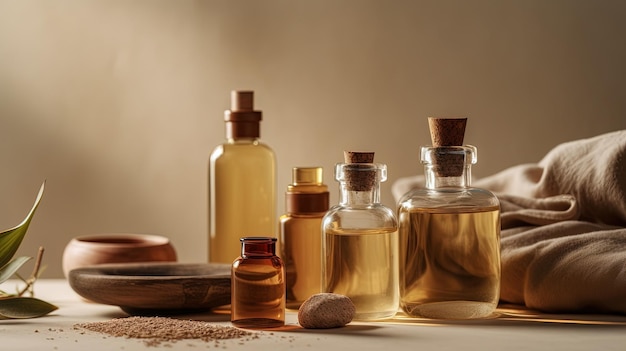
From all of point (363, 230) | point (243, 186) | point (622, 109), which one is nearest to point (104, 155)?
point (243, 186)

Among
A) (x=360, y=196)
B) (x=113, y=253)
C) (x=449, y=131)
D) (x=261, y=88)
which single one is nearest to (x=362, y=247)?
(x=360, y=196)

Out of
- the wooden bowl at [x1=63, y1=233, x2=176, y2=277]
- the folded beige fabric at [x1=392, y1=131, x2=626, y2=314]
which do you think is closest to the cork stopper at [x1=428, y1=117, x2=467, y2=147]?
the folded beige fabric at [x1=392, y1=131, x2=626, y2=314]

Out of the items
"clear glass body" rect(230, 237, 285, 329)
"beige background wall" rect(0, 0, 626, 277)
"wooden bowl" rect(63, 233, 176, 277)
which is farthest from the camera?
"beige background wall" rect(0, 0, 626, 277)

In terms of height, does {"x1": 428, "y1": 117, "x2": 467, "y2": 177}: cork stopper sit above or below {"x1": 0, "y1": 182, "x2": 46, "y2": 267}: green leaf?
above

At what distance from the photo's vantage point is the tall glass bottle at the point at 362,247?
985mm

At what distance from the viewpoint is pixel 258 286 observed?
95cm

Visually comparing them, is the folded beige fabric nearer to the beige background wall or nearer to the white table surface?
the white table surface

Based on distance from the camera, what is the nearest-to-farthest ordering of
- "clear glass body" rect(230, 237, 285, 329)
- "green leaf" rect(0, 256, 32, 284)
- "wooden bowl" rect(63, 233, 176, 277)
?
1. "clear glass body" rect(230, 237, 285, 329)
2. "green leaf" rect(0, 256, 32, 284)
3. "wooden bowl" rect(63, 233, 176, 277)

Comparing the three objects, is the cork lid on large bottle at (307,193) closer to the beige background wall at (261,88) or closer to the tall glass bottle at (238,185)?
the tall glass bottle at (238,185)

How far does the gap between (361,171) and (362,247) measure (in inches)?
3.3

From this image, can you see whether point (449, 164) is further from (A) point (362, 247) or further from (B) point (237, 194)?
(B) point (237, 194)

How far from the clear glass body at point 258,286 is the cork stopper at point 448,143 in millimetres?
211

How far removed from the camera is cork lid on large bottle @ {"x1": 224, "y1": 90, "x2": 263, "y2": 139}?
121cm

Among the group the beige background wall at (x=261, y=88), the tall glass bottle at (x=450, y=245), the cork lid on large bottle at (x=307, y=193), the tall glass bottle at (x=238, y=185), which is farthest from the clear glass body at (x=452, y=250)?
the beige background wall at (x=261, y=88)
